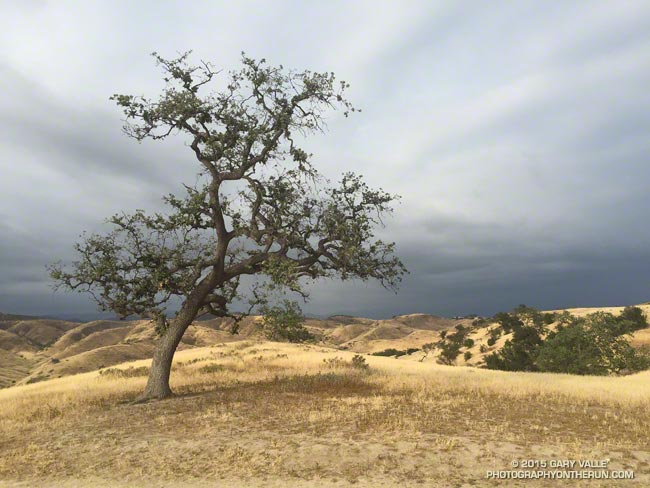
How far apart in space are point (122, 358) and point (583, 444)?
87945mm

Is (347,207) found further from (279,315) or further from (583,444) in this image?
(583,444)

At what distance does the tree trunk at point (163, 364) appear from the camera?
62.4 ft

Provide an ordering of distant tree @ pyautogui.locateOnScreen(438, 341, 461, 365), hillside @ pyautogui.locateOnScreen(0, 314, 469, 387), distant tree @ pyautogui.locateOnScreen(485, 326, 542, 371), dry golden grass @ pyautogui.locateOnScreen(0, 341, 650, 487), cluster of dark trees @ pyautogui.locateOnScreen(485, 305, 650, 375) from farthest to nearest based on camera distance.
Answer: hillside @ pyautogui.locateOnScreen(0, 314, 469, 387) → distant tree @ pyautogui.locateOnScreen(438, 341, 461, 365) → distant tree @ pyautogui.locateOnScreen(485, 326, 542, 371) → cluster of dark trees @ pyautogui.locateOnScreen(485, 305, 650, 375) → dry golden grass @ pyautogui.locateOnScreen(0, 341, 650, 487)

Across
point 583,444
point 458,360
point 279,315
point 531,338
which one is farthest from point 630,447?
point 458,360

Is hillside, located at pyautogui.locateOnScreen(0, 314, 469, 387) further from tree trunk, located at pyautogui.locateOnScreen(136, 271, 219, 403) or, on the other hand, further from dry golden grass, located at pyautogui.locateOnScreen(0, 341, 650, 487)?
dry golden grass, located at pyautogui.locateOnScreen(0, 341, 650, 487)

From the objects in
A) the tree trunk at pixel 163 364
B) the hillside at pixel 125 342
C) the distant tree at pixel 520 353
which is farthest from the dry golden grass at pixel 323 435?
the distant tree at pixel 520 353

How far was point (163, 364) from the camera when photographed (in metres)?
19.4

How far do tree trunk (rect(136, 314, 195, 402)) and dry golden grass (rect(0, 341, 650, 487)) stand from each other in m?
0.98

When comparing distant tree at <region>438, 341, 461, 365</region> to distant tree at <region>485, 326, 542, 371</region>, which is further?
distant tree at <region>438, 341, 461, 365</region>

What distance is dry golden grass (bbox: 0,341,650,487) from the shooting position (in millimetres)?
9391

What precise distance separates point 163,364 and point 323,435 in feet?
33.2

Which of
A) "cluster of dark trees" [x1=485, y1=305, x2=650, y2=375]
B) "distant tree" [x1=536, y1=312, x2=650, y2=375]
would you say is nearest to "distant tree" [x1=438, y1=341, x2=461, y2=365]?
"cluster of dark trees" [x1=485, y1=305, x2=650, y2=375]

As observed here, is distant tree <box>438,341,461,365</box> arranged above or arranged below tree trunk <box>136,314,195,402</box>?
below

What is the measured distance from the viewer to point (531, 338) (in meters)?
58.6
